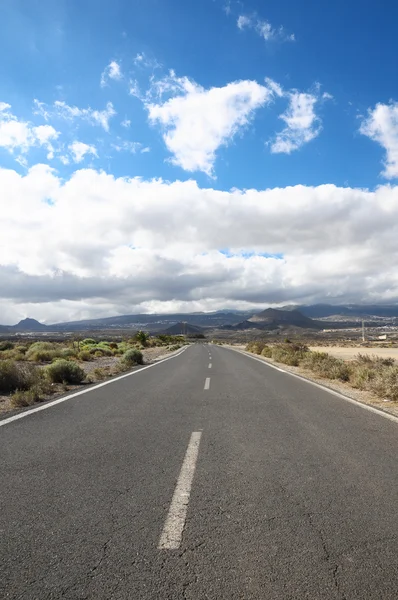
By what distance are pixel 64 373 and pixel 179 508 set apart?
12.6m

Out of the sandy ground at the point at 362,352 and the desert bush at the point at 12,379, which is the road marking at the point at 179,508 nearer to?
the desert bush at the point at 12,379

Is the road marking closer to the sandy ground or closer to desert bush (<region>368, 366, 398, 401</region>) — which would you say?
desert bush (<region>368, 366, 398, 401</region>)

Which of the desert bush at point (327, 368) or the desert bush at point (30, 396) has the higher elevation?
the desert bush at point (30, 396)

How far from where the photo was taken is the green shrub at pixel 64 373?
15.5 meters

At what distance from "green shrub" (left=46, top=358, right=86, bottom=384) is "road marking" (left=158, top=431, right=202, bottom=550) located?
1066cm

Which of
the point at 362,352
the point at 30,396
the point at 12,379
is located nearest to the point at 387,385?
the point at 30,396

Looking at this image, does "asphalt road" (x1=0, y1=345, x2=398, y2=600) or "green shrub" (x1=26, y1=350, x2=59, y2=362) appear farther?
"green shrub" (x1=26, y1=350, x2=59, y2=362)

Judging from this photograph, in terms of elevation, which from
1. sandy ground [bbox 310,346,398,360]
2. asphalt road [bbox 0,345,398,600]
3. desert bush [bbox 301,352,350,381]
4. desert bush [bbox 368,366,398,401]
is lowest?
sandy ground [bbox 310,346,398,360]

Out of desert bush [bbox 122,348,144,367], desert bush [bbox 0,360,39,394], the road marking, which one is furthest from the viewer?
desert bush [bbox 122,348,144,367]

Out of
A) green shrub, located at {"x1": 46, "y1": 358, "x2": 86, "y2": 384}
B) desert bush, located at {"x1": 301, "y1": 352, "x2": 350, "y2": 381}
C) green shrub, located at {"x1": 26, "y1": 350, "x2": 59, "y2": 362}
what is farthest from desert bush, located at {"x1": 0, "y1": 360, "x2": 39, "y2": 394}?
green shrub, located at {"x1": 26, "y1": 350, "x2": 59, "y2": 362}

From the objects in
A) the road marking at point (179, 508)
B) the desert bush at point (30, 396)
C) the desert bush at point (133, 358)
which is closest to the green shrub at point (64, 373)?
the desert bush at point (30, 396)

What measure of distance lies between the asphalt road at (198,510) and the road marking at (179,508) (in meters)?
0.02

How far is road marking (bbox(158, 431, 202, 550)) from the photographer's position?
346 cm

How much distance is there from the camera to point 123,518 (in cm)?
389
